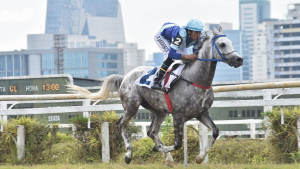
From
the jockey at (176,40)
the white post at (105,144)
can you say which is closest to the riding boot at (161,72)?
the jockey at (176,40)

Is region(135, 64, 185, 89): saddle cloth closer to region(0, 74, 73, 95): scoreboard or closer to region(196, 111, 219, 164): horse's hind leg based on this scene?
region(196, 111, 219, 164): horse's hind leg

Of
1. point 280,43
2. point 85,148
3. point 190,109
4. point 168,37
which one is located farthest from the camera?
point 280,43

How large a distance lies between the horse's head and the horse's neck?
14 centimetres

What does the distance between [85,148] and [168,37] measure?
8.67 ft

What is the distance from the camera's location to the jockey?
8.85 m

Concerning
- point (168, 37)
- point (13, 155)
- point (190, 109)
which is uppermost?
point (168, 37)

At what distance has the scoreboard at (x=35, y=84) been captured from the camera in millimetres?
22062

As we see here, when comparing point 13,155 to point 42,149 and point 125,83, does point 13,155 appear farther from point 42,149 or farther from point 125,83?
point 125,83

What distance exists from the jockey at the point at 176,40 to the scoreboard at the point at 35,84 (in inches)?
487

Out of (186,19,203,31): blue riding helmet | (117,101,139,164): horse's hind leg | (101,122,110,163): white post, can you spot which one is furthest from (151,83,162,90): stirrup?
(101,122,110,163): white post

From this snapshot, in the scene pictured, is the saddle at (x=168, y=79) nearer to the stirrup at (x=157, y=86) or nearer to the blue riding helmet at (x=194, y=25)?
the stirrup at (x=157, y=86)

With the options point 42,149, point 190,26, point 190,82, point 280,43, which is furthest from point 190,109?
point 280,43

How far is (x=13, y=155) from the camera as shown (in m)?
11.0

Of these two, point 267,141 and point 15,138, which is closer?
point 267,141
